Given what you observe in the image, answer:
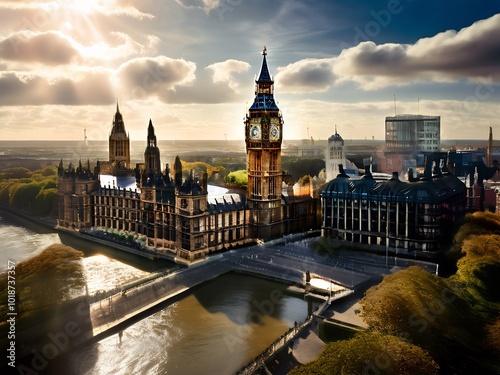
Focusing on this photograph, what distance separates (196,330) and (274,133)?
48464mm

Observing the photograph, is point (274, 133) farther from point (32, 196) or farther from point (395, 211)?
point (32, 196)

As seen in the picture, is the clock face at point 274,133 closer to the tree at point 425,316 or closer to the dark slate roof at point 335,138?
the tree at point 425,316

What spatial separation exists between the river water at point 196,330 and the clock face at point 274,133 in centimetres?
3079

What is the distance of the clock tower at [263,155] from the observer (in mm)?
91375

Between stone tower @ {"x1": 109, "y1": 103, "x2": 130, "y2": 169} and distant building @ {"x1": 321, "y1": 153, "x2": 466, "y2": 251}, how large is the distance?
66187 millimetres

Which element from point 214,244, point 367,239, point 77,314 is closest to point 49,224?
point 214,244

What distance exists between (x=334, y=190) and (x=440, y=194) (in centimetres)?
1913

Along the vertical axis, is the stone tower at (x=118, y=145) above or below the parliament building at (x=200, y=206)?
above

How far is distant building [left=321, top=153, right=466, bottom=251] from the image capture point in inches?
3182

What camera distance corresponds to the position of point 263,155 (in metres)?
91.9

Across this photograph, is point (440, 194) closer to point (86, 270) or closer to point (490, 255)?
point (490, 255)

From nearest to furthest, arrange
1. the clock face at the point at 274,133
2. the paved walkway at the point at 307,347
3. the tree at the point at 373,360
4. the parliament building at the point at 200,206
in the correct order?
1. the tree at the point at 373,360
2. the paved walkway at the point at 307,347
3. the parliament building at the point at 200,206
4. the clock face at the point at 274,133

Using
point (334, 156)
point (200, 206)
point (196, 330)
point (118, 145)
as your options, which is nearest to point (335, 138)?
point (334, 156)

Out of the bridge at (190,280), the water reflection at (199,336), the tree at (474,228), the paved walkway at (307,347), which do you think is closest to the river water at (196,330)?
the water reflection at (199,336)
